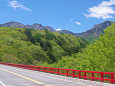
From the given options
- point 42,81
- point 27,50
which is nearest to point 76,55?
point 42,81

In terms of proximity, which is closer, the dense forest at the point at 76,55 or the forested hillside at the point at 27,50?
the dense forest at the point at 76,55

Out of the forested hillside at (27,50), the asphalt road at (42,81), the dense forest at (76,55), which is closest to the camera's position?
the asphalt road at (42,81)

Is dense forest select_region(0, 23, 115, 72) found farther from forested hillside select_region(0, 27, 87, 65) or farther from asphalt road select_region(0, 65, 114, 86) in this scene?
asphalt road select_region(0, 65, 114, 86)

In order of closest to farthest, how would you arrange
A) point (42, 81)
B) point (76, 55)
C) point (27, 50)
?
point (42, 81), point (76, 55), point (27, 50)

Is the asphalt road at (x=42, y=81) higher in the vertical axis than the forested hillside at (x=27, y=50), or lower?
lower

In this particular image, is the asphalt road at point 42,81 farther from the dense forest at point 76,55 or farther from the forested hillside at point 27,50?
the forested hillside at point 27,50

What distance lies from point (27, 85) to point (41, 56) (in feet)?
329

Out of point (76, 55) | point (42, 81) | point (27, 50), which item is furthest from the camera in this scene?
point (27, 50)

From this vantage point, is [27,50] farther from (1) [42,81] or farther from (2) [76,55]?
(1) [42,81]

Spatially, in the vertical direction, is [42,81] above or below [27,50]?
below

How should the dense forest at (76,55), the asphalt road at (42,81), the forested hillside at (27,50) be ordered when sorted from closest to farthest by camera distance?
the asphalt road at (42,81)
the dense forest at (76,55)
the forested hillside at (27,50)

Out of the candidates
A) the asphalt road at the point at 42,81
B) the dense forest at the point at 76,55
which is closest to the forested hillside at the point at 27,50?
the dense forest at the point at 76,55

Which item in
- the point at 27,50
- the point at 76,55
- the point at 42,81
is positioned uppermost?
the point at 27,50

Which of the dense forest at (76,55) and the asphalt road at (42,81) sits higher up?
the dense forest at (76,55)
